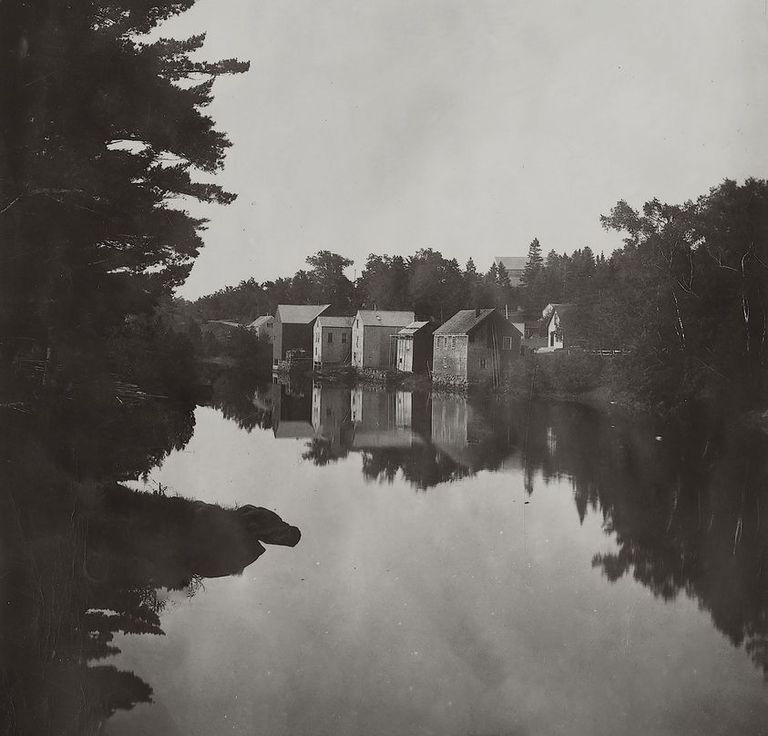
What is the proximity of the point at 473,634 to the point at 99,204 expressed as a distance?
794 cm

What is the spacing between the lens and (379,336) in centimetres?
5809

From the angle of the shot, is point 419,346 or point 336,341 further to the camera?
point 336,341

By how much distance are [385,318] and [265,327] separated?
18.7 metres

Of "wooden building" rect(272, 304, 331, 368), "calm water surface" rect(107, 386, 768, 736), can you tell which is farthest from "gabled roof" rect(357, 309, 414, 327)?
Answer: "calm water surface" rect(107, 386, 768, 736)

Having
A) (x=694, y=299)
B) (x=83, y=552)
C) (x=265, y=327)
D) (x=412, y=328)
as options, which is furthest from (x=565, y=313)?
(x=83, y=552)

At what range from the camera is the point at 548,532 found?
13.8 meters

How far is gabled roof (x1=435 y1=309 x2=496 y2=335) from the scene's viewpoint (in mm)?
46312

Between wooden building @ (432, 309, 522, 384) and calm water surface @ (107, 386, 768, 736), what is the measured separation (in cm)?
2615

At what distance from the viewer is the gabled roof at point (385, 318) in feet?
191

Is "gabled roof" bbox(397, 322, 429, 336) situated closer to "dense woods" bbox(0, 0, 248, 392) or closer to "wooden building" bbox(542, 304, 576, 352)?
"wooden building" bbox(542, 304, 576, 352)

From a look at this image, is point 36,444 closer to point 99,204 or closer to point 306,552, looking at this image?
point 99,204

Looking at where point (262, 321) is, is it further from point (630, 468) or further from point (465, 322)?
point (630, 468)

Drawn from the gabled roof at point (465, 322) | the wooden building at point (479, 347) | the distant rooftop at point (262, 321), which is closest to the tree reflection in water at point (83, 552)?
the wooden building at point (479, 347)

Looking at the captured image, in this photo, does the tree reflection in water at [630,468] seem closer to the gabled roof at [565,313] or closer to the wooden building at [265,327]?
the gabled roof at [565,313]
